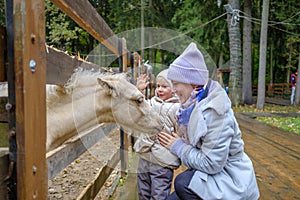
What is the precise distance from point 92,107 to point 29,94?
4.30 feet

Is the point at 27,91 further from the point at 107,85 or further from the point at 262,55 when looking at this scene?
the point at 262,55

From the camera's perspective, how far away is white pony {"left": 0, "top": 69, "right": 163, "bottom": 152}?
164 centimetres

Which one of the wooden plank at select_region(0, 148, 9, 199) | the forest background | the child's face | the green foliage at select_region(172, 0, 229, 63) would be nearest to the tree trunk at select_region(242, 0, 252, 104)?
the forest background

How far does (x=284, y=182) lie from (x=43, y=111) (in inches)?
115

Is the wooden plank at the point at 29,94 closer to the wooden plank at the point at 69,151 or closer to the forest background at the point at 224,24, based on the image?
the wooden plank at the point at 69,151

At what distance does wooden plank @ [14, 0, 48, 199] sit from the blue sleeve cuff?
2.83ft

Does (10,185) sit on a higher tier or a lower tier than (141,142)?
higher

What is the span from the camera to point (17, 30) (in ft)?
2.23

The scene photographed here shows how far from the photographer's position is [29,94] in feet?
Result: 2.33

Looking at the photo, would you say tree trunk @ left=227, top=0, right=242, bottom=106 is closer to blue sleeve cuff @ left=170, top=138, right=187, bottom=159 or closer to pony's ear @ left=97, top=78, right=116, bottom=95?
pony's ear @ left=97, top=78, right=116, bottom=95

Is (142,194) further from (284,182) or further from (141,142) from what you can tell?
(284,182)

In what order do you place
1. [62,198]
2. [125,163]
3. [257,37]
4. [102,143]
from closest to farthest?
1. [62,198]
2. [125,163]
3. [102,143]
4. [257,37]

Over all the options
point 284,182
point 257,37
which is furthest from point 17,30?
point 257,37

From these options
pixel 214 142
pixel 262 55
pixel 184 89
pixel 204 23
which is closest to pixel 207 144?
pixel 214 142
